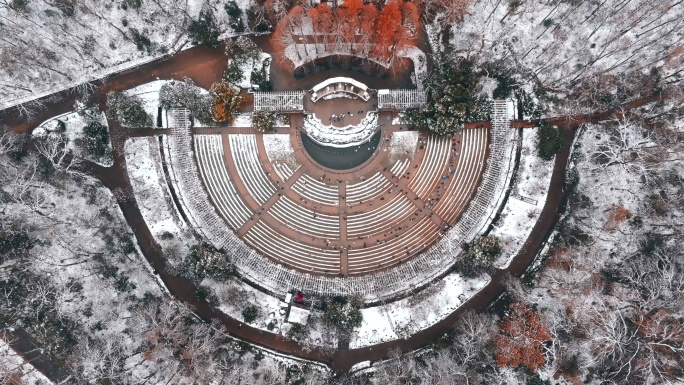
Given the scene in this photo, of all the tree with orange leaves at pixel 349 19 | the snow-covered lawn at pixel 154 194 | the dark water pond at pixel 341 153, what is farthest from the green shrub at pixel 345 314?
the tree with orange leaves at pixel 349 19

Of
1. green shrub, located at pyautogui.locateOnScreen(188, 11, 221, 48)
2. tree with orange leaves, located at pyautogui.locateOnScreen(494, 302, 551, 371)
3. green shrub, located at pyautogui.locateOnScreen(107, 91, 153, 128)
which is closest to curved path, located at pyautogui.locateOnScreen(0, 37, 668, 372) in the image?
green shrub, located at pyautogui.locateOnScreen(188, 11, 221, 48)

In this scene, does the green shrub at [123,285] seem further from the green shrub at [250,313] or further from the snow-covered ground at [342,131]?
the snow-covered ground at [342,131]

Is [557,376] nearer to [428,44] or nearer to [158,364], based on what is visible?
[428,44]

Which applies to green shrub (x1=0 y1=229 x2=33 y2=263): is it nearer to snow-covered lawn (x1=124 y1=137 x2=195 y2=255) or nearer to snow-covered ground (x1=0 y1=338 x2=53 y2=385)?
snow-covered ground (x1=0 y1=338 x2=53 y2=385)

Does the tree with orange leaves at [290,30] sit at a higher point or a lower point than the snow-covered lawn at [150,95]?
higher

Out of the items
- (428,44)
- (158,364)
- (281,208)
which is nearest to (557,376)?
(281,208)

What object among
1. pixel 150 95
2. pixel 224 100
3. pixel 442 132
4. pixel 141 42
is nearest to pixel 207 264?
pixel 224 100
